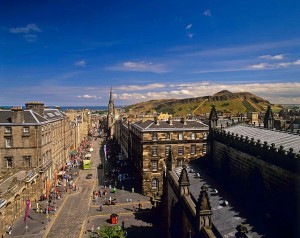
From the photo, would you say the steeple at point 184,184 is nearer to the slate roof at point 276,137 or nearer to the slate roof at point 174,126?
the slate roof at point 276,137

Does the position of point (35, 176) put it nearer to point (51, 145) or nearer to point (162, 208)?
point (51, 145)

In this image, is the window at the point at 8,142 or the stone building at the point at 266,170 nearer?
the stone building at the point at 266,170

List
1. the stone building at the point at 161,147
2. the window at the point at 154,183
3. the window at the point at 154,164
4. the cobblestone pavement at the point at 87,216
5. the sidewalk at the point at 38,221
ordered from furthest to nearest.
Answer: the window at the point at 154,183 < the window at the point at 154,164 < the stone building at the point at 161,147 < the cobblestone pavement at the point at 87,216 < the sidewalk at the point at 38,221

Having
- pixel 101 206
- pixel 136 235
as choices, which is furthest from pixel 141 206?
pixel 136 235

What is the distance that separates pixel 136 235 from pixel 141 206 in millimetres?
9238

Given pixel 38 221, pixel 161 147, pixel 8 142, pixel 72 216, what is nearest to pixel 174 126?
pixel 161 147

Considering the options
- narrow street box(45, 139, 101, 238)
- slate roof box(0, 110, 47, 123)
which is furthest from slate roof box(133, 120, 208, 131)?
slate roof box(0, 110, 47, 123)

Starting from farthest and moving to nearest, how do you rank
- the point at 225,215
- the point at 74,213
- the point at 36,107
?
the point at 36,107, the point at 74,213, the point at 225,215

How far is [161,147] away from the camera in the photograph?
4841 cm

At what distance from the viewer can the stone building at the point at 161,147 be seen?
48.0m

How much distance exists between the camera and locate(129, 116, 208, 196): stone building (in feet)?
158

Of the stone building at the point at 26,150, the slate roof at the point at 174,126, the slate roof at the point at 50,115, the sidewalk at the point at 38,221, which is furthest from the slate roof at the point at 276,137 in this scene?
the slate roof at the point at 50,115

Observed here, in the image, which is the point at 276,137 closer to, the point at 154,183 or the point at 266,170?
the point at 266,170

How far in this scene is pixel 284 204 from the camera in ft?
55.9
